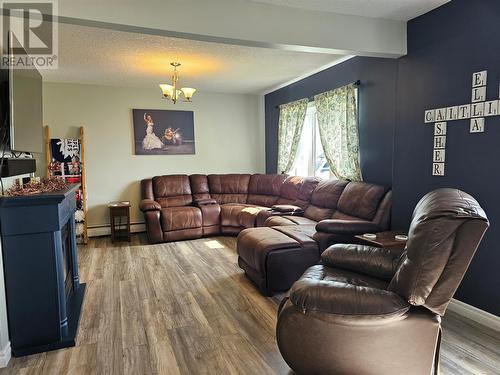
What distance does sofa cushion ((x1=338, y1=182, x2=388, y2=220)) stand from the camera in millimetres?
3496

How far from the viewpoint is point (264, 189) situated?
582cm

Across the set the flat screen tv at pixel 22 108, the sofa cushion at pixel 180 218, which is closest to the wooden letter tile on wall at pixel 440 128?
the flat screen tv at pixel 22 108

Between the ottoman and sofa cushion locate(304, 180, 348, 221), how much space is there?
34.8 inches

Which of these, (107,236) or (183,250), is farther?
(107,236)

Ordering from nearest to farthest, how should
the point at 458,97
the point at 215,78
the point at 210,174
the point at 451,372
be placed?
1. the point at 451,372
2. the point at 458,97
3. the point at 215,78
4. the point at 210,174

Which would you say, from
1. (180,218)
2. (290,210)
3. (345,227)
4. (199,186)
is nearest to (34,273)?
(345,227)

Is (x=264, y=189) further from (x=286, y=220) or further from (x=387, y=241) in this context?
(x=387, y=241)

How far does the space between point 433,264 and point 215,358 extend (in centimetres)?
143

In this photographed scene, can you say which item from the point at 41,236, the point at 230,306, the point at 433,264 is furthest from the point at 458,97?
the point at 41,236

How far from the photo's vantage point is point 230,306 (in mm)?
2844

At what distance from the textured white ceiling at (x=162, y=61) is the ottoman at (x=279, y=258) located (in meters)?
2.08

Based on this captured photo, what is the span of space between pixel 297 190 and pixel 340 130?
1.14 m

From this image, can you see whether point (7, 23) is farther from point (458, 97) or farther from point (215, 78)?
point (458, 97)

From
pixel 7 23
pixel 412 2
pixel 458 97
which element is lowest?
pixel 458 97
